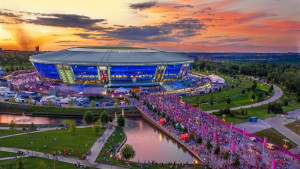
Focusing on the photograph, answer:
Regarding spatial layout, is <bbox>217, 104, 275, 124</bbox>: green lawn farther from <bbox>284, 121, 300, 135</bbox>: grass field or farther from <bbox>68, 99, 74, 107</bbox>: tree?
<bbox>68, 99, 74, 107</bbox>: tree

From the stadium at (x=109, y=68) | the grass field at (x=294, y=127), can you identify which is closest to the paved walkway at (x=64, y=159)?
the grass field at (x=294, y=127)

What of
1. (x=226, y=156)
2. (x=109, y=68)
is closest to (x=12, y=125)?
(x=226, y=156)

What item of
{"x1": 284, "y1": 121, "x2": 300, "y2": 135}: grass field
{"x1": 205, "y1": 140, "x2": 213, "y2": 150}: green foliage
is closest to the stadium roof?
{"x1": 284, "y1": 121, "x2": 300, "y2": 135}: grass field

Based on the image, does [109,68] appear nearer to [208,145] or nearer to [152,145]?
[152,145]

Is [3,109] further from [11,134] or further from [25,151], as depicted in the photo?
[25,151]

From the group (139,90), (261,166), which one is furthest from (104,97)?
(261,166)

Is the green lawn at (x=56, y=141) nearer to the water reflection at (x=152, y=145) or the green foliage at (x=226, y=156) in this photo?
the water reflection at (x=152, y=145)
